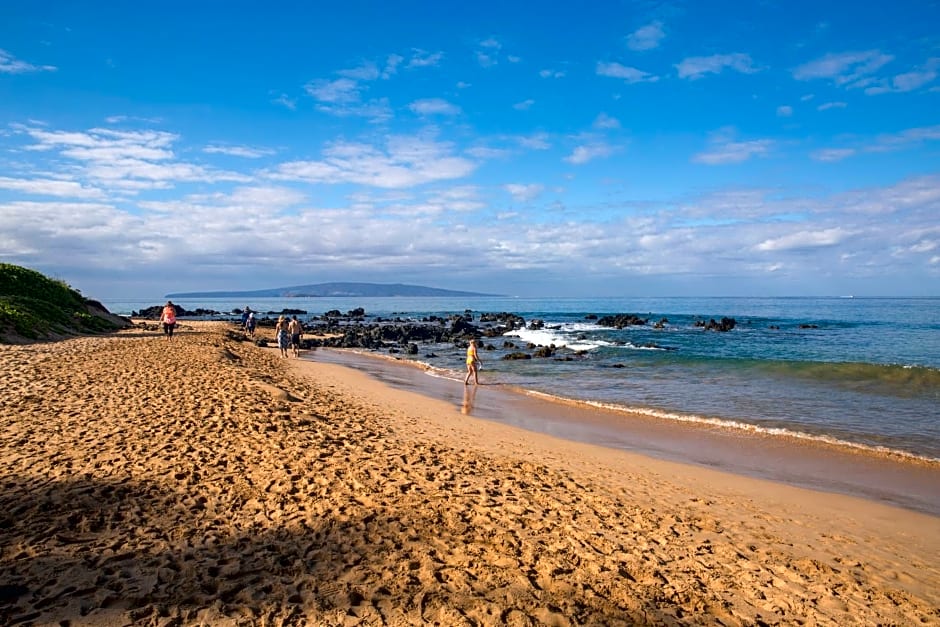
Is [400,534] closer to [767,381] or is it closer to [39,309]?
[767,381]

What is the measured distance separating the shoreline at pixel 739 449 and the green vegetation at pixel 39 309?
62.1 ft

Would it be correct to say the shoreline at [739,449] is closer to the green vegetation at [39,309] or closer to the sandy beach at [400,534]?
the sandy beach at [400,534]

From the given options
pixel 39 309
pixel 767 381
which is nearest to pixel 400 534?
pixel 767 381

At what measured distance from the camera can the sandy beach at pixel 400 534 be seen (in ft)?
15.8

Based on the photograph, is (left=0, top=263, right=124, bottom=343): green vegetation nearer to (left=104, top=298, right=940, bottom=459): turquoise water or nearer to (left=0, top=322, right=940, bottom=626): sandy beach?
(left=0, top=322, right=940, bottom=626): sandy beach

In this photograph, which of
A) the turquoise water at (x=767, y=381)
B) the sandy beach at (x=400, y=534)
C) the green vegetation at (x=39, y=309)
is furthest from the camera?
the green vegetation at (x=39, y=309)

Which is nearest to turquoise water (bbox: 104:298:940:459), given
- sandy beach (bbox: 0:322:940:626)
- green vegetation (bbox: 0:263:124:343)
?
sandy beach (bbox: 0:322:940:626)

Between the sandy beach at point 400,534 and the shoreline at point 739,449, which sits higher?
the sandy beach at point 400,534

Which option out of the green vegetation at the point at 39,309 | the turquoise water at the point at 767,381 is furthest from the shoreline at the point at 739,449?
the green vegetation at the point at 39,309

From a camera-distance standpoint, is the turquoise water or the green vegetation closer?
the turquoise water

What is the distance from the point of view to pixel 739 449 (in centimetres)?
1188

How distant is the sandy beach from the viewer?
480 centimetres

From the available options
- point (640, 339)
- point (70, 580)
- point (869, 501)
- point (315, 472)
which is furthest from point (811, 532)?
point (640, 339)

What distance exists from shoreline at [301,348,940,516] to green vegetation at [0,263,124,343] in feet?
62.1
